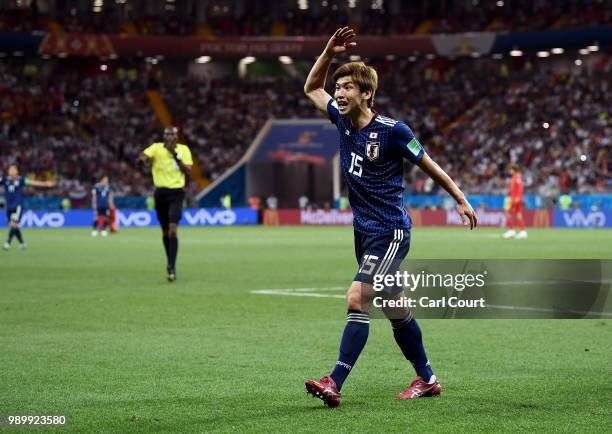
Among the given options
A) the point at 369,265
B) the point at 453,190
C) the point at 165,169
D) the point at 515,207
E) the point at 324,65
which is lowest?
the point at 515,207

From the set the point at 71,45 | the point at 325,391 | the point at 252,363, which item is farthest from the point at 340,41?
the point at 71,45

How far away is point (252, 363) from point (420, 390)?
2.11 metres

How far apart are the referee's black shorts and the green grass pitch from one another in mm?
1113

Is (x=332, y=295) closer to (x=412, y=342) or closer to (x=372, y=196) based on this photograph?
(x=412, y=342)

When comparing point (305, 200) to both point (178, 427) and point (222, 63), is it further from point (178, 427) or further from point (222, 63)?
point (178, 427)

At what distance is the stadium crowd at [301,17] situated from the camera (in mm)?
62250

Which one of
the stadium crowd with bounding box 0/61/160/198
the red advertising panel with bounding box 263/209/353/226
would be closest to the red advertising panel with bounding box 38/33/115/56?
the stadium crowd with bounding box 0/61/160/198

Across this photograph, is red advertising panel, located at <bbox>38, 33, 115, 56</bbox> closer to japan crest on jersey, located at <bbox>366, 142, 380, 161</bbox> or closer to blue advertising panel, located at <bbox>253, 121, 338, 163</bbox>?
blue advertising panel, located at <bbox>253, 121, 338, 163</bbox>

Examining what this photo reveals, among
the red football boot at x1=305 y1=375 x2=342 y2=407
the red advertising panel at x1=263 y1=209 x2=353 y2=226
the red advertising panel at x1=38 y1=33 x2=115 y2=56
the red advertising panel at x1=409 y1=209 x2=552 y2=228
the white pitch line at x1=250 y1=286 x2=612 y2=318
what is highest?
the red advertising panel at x1=38 y1=33 x2=115 y2=56

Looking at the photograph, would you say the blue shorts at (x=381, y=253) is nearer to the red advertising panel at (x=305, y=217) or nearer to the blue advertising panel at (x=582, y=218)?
the blue advertising panel at (x=582, y=218)

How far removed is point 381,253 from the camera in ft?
24.6

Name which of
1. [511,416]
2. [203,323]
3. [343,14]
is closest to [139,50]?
[343,14]

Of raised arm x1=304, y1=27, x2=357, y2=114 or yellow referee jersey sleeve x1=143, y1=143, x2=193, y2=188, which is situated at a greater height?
raised arm x1=304, y1=27, x2=357, y2=114

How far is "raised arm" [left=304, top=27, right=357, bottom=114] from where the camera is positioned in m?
7.82
